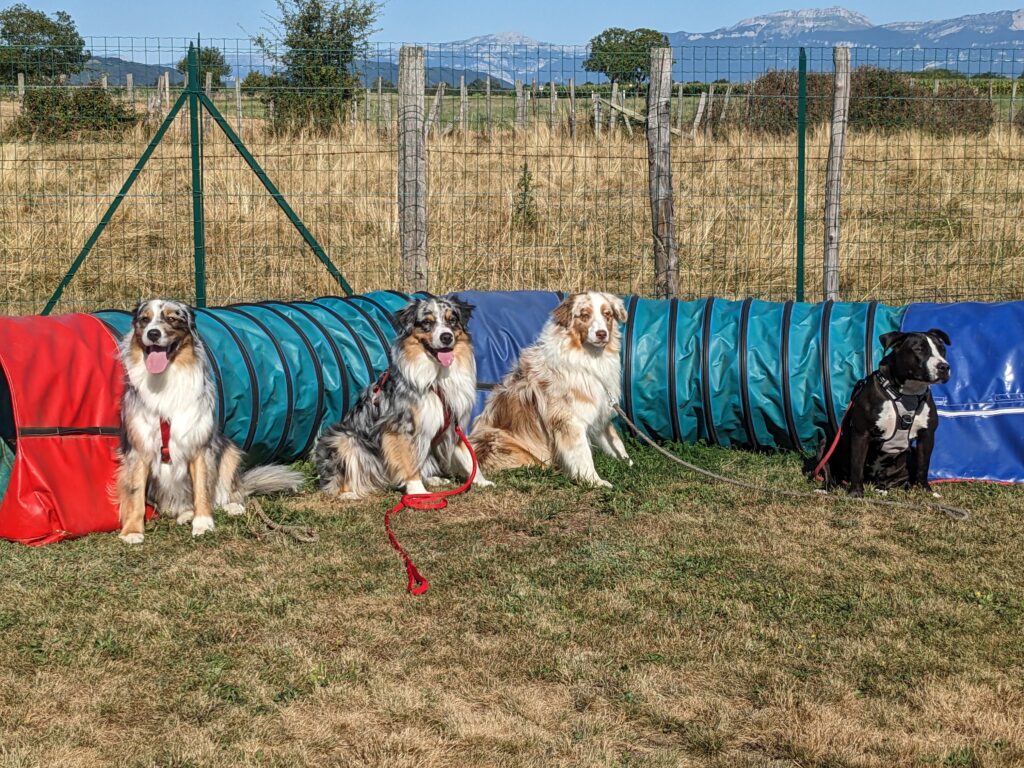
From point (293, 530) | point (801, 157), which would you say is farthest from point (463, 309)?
point (801, 157)

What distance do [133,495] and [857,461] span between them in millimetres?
4217

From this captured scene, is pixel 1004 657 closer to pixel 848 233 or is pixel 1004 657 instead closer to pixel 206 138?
pixel 848 233

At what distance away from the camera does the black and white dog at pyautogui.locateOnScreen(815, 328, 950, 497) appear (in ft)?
20.7

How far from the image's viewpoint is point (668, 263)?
10.3 metres

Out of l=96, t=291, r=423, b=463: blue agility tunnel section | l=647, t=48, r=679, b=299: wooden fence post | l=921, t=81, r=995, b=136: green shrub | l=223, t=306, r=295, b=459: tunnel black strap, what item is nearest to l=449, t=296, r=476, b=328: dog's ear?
l=96, t=291, r=423, b=463: blue agility tunnel section

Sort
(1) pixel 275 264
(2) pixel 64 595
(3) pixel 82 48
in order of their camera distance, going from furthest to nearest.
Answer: (1) pixel 275 264
(3) pixel 82 48
(2) pixel 64 595

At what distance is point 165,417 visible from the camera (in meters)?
6.02

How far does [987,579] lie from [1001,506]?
4.47 feet

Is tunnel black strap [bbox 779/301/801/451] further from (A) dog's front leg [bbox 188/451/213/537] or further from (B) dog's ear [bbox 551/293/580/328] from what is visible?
(A) dog's front leg [bbox 188/451/213/537]

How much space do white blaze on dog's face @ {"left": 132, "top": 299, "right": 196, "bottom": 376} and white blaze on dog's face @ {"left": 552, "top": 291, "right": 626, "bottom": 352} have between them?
2486 mm

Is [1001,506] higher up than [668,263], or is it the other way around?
[668,263]

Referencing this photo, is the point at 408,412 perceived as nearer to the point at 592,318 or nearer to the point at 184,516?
the point at 592,318

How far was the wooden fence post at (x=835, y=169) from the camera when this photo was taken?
9.95m

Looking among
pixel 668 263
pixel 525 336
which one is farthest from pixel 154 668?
pixel 668 263
